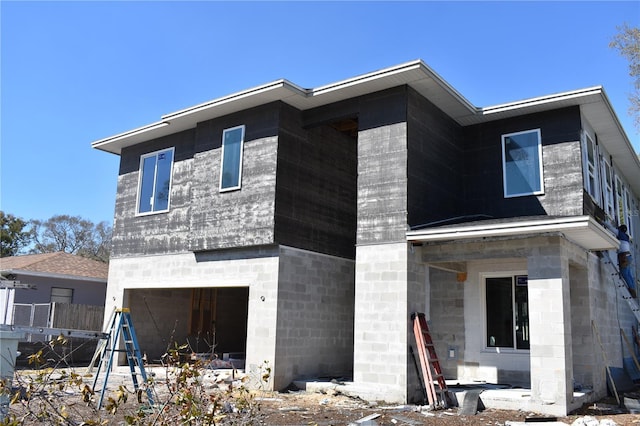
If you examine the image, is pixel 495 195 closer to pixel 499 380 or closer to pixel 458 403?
pixel 499 380

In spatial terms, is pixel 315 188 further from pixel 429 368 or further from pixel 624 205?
pixel 624 205

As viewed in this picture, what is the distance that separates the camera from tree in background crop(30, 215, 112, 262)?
54.5 metres

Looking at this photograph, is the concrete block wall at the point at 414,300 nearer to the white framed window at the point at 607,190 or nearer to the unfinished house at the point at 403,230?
the unfinished house at the point at 403,230

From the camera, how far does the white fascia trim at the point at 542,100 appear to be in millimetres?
13383

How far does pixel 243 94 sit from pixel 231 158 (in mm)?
1935

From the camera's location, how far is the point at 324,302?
51.0 feet

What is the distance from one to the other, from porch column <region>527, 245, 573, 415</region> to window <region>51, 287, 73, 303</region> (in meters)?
19.7

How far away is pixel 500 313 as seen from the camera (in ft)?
46.9

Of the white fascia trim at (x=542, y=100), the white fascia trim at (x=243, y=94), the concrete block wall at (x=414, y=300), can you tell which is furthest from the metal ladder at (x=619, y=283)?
the white fascia trim at (x=243, y=94)

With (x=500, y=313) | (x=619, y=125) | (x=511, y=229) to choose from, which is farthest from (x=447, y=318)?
(x=619, y=125)

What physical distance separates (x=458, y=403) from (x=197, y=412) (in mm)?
9087

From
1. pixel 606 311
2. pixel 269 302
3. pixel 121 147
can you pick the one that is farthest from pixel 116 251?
pixel 606 311

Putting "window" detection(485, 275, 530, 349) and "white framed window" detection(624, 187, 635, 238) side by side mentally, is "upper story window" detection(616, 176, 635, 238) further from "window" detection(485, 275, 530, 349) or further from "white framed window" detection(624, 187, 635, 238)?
"window" detection(485, 275, 530, 349)

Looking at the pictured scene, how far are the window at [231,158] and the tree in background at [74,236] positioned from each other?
139 feet
